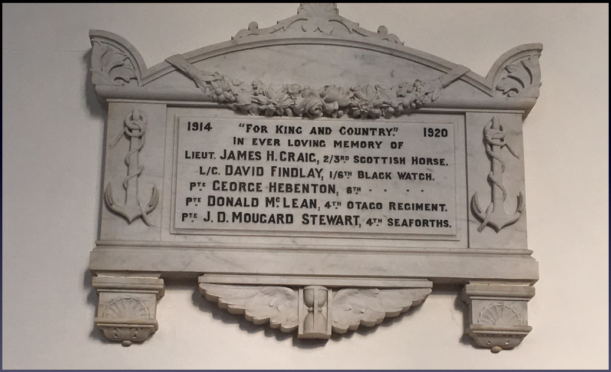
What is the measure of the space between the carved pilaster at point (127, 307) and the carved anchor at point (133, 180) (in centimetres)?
36

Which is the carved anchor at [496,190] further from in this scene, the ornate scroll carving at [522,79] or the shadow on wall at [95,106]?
the shadow on wall at [95,106]

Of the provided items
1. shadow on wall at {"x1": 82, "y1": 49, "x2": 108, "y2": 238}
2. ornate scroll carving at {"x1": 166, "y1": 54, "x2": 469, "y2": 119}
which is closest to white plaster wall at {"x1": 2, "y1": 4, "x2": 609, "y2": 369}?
shadow on wall at {"x1": 82, "y1": 49, "x2": 108, "y2": 238}

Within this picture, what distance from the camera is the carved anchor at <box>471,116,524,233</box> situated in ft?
16.7

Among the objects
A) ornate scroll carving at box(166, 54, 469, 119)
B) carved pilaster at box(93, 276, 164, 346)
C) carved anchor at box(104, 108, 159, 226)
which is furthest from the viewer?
ornate scroll carving at box(166, 54, 469, 119)

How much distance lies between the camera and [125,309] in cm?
489

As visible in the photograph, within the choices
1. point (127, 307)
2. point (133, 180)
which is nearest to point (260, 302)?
point (127, 307)

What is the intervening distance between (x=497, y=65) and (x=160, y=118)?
82.6 inches

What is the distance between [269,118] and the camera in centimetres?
529

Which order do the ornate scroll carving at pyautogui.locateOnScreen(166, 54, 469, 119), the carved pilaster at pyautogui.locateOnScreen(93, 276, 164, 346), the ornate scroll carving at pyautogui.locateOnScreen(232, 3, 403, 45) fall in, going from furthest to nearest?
the ornate scroll carving at pyautogui.locateOnScreen(232, 3, 403, 45), the ornate scroll carving at pyautogui.locateOnScreen(166, 54, 469, 119), the carved pilaster at pyautogui.locateOnScreen(93, 276, 164, 346)

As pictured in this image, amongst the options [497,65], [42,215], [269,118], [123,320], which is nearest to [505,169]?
[497,65]

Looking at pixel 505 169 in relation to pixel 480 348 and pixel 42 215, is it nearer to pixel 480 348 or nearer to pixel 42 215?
pixel 480 348

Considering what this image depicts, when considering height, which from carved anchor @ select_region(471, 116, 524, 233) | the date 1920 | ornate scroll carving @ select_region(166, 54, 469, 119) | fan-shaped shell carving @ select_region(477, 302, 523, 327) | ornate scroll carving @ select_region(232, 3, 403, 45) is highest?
ornate scroll carving @ select_region(232, 3, 403, 45)

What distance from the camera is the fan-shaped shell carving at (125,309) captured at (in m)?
4.88

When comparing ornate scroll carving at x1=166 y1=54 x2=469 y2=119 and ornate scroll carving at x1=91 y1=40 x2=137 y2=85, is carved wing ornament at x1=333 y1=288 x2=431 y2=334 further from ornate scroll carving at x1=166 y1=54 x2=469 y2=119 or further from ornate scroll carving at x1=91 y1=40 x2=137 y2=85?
ornate scroll carving at x1=91 y1=40 x2=137 y2=85
